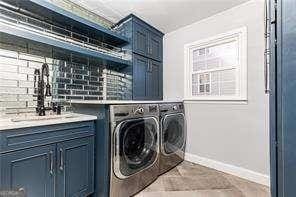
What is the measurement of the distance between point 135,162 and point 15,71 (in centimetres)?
152

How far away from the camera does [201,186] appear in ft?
6.88

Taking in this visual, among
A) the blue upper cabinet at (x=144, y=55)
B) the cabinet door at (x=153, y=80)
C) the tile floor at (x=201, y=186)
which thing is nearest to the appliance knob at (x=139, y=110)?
the blue upper cabinet at (x=144, y=55)

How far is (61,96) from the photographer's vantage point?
2.15 m

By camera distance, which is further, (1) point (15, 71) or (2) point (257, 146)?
(2) point (257, 146)

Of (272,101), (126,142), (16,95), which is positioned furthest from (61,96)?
(272,101)

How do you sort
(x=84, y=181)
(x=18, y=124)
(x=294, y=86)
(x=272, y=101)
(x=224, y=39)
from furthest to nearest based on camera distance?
1. (x=224, y=39)
2. (x=84, y=181)
3. (x=18, y=124)
4. (x=272, y=101)
5. (x=294, y=86)

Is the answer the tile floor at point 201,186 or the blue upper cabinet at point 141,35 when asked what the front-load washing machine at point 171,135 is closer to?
the tile floor at point 201,186

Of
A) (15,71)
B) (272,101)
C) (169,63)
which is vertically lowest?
(272,101)

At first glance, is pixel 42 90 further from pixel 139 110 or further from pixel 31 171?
pixel 139 110

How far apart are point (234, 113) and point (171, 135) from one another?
92 cm

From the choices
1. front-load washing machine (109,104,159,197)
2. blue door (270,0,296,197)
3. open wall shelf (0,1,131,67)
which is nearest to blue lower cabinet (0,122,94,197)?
front-load washing machine (109,104,159,197)

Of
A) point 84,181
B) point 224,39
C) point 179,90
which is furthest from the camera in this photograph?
point 179,90

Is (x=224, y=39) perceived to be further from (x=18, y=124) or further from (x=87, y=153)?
(x=18, y=124)

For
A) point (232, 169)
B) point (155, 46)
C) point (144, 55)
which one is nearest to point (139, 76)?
point (144, 55)
